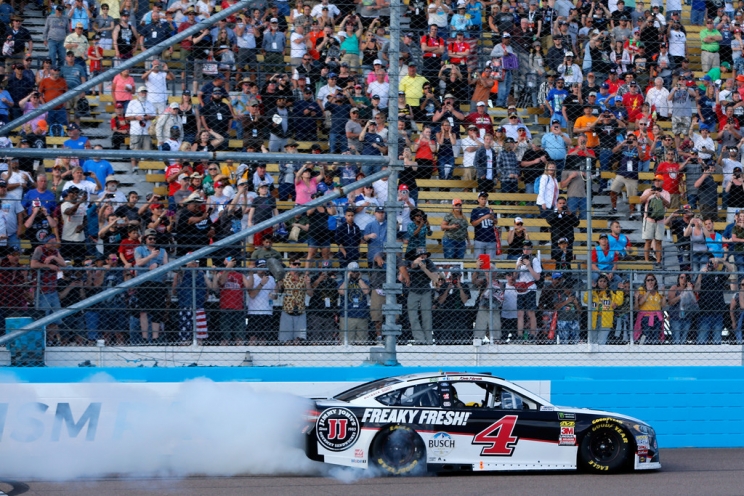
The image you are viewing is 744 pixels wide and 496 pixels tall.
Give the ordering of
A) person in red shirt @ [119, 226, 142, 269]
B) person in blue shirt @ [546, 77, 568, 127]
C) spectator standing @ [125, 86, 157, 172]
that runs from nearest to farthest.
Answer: person in red shirt @ [119, 226, 142, 269]
spectator standing @ [125, 86, 157, 172]
person in blue shirt @ [546, 77, 568, 127]

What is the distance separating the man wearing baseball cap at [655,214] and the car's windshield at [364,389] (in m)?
4.52

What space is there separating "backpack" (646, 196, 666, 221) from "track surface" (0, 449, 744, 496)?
454 cm

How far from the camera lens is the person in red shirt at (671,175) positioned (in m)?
14.0

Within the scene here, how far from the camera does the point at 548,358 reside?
10992mm

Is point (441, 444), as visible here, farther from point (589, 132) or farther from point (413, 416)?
point (589, 132)

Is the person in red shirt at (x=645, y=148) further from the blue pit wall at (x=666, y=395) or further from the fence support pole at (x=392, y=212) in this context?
the fence support pole at (x=392, y=212)

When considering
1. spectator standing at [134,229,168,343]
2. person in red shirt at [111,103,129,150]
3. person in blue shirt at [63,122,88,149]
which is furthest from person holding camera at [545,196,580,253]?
person in blue shirt at [63,122,88,149]

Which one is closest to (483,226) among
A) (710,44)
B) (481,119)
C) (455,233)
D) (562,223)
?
(455,233)

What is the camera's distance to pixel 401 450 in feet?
29.6

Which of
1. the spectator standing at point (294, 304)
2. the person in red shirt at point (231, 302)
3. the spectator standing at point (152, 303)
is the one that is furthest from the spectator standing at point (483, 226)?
the spectator standing at point (152, 303)

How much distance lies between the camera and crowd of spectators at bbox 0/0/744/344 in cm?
1003

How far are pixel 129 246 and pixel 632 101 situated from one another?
7573 millimetres

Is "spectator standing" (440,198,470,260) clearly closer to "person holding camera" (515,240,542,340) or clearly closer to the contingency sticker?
"person holding camera" (515,240,542,340)

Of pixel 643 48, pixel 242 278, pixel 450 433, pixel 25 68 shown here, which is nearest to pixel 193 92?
pixel 25 68
